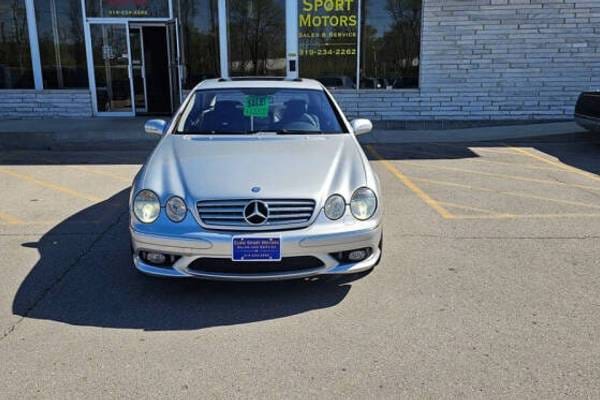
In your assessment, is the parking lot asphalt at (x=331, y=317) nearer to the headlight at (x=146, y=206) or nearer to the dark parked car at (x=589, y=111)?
the headlight at (x=146, y=206)

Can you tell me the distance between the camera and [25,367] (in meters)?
3.03

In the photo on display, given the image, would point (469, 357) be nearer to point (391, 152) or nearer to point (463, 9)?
point (391, 152)

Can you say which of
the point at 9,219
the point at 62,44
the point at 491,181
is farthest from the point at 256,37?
the point at 9,219

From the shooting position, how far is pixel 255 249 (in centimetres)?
353

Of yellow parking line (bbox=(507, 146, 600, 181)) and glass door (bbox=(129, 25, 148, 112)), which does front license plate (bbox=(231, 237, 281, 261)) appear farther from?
glass door (bbox=(129, 25, 148, 112))

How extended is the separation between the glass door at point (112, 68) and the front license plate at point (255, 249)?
11.0 meters

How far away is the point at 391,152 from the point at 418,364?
7.13 meters

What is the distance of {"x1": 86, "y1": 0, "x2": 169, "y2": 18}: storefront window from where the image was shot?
12859 millimetres

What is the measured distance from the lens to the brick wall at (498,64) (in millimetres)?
12016

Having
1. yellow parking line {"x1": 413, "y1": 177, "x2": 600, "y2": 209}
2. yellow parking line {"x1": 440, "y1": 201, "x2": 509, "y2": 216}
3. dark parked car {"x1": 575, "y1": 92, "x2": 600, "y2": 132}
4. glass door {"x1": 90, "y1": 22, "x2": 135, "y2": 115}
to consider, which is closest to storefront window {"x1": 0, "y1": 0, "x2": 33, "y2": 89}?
glass door {"x1": 90, "y1": 22, "x2": 135, "y2": 115}

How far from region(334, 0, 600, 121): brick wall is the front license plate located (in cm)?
957

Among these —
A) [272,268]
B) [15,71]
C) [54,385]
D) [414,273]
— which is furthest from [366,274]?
[15,71]

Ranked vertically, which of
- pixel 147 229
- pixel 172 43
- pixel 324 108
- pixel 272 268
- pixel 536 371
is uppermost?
pixel 172 43

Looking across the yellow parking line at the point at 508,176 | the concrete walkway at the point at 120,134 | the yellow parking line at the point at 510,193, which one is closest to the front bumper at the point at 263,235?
the yellow parking line at the point at 510,193
